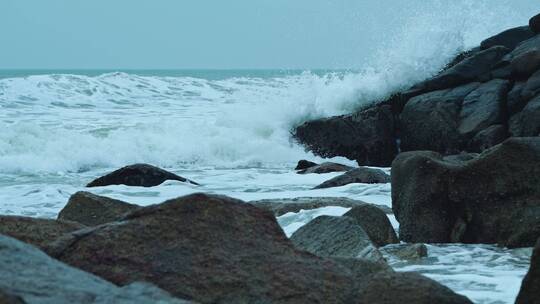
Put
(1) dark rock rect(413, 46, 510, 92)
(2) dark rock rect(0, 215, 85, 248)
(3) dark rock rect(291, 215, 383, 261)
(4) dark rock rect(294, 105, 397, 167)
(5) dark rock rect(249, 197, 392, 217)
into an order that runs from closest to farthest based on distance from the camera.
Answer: (2) dark rock rect(0, 215, 85, 248) < (3) dark rock rect(291, 215, 383, 261) < (5) dark rock rect(249, 197, 392, 217) < (1) dark rock rect(413, 46, 510, 92) < (4) dark rock rect(294, 105, 397, 167)

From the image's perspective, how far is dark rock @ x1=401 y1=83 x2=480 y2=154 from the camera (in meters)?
10.9

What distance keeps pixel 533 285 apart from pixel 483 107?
839 centimetres

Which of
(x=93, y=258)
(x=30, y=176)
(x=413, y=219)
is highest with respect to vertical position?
(x=93, y=258)

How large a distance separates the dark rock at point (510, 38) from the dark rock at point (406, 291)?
1060 cm

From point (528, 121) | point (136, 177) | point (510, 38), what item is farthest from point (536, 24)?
point (136, 177)

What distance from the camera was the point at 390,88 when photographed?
1370 centimetres

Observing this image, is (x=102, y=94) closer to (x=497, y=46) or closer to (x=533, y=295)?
(x=497, y=46)

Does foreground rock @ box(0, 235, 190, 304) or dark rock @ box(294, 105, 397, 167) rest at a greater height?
foreground rock @ box(0, 235, 190, 304)

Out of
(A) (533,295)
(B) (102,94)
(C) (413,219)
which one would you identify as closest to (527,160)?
(C) (413,219)

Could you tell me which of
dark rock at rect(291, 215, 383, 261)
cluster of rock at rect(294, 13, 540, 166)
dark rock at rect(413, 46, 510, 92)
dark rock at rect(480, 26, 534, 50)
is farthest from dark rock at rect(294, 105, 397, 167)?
dark rock at rect(291, 215, 383, 261)

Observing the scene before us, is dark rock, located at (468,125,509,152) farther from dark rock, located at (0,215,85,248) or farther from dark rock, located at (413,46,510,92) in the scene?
dark rock, located at (0,215,85,248)

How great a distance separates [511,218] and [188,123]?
1173 cm

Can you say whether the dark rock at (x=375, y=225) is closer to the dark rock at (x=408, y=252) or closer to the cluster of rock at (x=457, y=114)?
the dark rock at (x=408, y=252)

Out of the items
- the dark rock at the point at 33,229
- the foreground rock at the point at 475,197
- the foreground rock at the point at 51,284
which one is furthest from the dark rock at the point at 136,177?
the foreground rock at the point at 51,284
